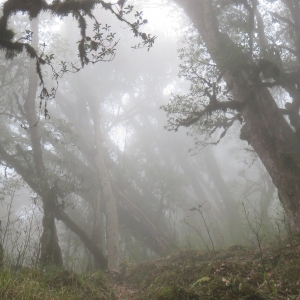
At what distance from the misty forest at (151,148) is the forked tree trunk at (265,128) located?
1.4 inches

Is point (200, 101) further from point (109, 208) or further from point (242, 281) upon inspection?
point (109, 208)

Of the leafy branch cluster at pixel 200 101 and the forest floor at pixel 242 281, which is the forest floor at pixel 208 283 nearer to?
the forest floor at pixel 242 281

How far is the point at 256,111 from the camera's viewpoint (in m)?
8.85

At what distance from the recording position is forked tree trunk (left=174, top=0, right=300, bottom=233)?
7.55m

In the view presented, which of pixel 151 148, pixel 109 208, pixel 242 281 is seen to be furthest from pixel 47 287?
pixel 151 148

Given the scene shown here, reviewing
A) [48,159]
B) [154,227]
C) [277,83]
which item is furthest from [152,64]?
[277,83]

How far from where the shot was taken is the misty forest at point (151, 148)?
191 inches

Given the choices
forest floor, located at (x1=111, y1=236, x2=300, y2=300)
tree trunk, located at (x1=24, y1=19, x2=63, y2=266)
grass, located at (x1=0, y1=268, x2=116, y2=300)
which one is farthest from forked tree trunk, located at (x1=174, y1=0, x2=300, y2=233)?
tree trunk, located at (x1=24, y1=19, x2=63, y2=266)

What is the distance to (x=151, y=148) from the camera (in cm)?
2822

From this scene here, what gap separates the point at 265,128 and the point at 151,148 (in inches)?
785

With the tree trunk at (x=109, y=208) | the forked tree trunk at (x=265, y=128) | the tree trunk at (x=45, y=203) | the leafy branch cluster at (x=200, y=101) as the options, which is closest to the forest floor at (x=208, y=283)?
the forked tree trunk at (x=265, y=128)

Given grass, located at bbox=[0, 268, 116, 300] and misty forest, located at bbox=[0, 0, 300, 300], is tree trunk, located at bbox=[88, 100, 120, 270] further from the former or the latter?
grass, located at bbox=[0, 268, 116, 300]

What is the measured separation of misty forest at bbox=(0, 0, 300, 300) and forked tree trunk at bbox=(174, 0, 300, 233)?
0.04 m

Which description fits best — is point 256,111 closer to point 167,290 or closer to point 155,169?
point 167,290
